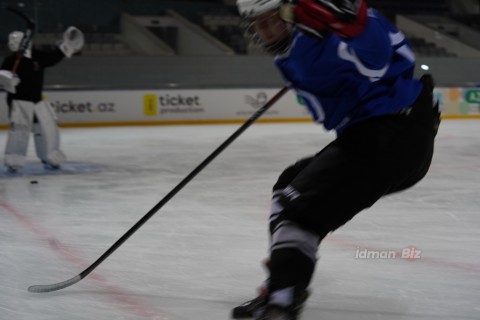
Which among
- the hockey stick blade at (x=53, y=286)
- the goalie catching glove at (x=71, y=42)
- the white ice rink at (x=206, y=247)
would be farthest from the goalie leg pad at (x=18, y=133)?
the hockey stick blade at (x=53, y=286)

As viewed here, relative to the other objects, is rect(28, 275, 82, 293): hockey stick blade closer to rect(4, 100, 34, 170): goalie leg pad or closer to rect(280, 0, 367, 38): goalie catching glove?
rect(280, 0, 367, 38): goalie catching glove

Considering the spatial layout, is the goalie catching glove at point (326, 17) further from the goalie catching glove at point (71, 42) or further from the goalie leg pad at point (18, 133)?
the goalie leg pad at point (18, 133)

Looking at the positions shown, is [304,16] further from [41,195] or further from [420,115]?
[41,195]

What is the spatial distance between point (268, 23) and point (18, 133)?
497 cm

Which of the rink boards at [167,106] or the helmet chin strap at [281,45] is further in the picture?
the rink boards at [167,106]

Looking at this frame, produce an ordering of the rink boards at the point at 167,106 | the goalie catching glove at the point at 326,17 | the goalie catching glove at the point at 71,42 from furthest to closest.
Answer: the rink boards at the point at 167,106 → the goalie catching glove at the point at 71,42 → the goalie catching glove at the point at 326,17

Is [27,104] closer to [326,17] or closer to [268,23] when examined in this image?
[268,23]

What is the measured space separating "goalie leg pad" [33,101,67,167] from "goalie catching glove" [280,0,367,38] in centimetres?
510

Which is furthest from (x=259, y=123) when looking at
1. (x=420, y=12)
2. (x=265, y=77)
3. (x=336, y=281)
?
(x=336, y=281)

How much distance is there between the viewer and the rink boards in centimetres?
1128

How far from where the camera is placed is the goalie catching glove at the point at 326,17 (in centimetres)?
169

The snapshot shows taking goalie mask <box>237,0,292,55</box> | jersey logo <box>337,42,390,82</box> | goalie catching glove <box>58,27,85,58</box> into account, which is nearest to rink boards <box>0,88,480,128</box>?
goalie catching glove <box>58,27,85,58</box>

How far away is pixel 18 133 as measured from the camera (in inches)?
254

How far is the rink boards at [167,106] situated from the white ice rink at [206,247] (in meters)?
4.51
